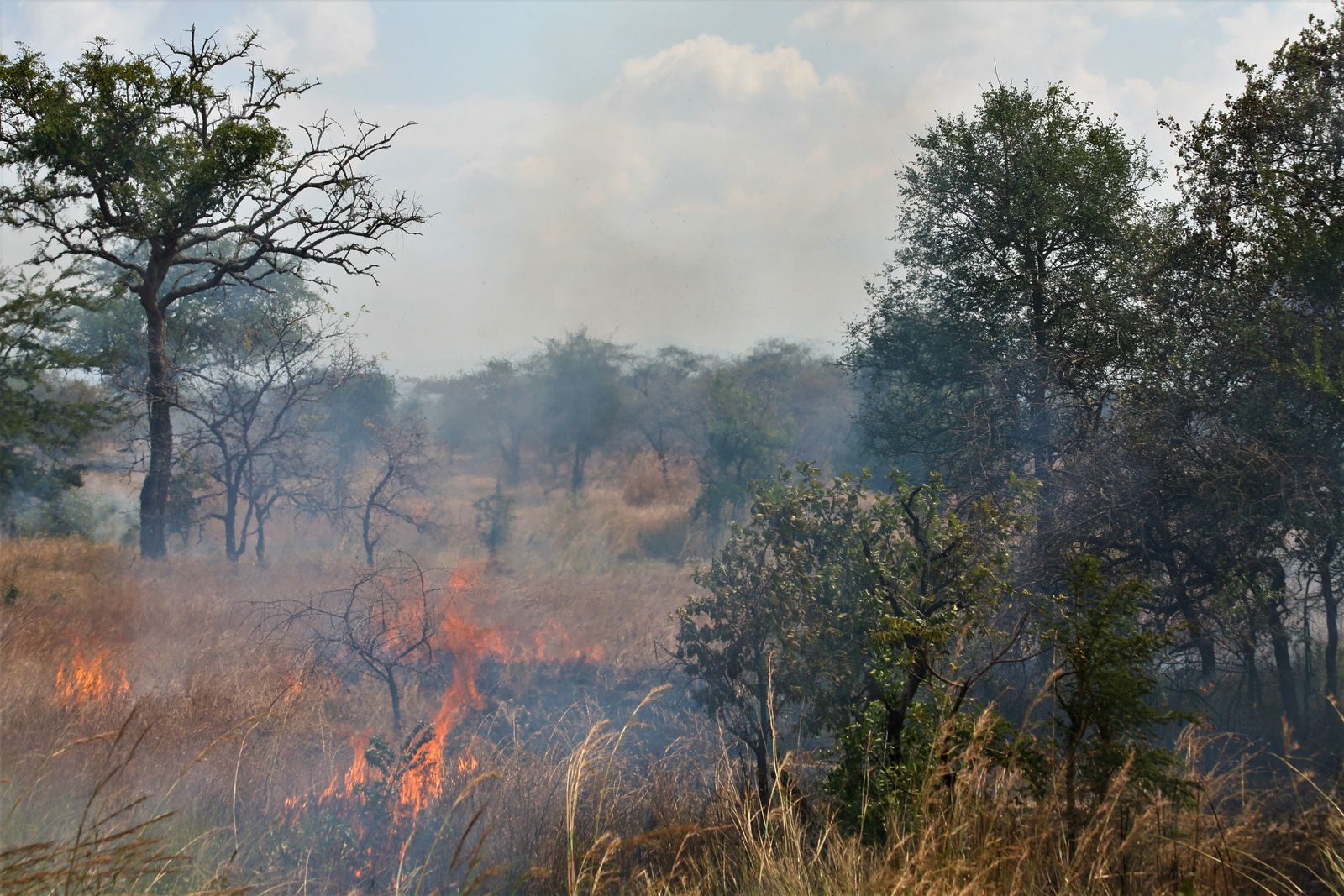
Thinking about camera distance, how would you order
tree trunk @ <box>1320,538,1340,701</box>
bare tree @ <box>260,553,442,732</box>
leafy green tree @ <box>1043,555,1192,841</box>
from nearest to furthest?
1. leafy green tree @ <box>1043,555,1192,841</box>
2. tree trunk @ <box>1320,538,1340,701</box>
3. bare tree @ <box>260,553,442,732</box>

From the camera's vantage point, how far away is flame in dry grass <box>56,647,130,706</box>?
825cm

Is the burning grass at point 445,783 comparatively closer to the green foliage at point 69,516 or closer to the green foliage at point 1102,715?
the green foliage at point 1102,715

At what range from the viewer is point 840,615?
7672 millimetres

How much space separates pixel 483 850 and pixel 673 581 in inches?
526

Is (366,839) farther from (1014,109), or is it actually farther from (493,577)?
(1014,109)

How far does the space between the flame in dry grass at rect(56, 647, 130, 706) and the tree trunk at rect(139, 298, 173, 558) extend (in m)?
5.40

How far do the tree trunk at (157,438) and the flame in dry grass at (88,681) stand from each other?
5402mm

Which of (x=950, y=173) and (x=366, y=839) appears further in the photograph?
(x=950, y=173)

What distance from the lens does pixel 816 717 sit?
787cm

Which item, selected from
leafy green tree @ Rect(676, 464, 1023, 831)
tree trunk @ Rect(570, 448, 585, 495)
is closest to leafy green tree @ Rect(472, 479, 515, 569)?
tree trunk @ Rect(570, 448, 585, 495)

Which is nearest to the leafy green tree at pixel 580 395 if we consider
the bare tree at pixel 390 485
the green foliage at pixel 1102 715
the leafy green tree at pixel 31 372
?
the bare tree at pixel 390 485

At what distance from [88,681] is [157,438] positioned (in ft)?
22.4

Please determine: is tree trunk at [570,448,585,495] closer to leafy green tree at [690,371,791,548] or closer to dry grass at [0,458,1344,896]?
leafy green tree at [690,371,791,548]

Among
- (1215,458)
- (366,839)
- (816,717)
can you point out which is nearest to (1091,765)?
(816,717)
